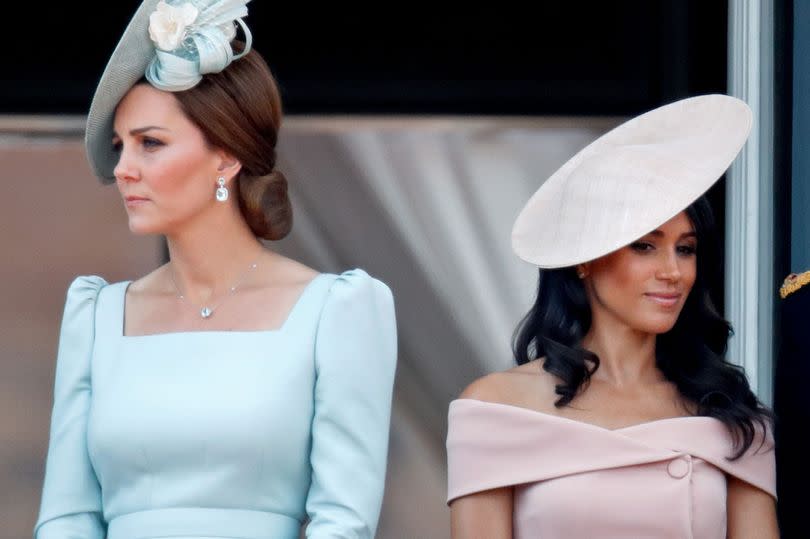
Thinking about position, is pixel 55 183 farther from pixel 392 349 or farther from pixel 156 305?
pixel 392 349

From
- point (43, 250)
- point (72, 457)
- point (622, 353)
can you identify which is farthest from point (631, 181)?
point (43, 250)

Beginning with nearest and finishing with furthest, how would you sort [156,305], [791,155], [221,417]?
[221,417], [156,305], [791,155]

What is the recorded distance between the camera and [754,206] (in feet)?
15.3

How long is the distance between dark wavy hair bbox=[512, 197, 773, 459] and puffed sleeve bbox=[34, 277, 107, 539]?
0.86 meters

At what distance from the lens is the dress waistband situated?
3717 millimetres

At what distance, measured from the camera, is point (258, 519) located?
372 cm

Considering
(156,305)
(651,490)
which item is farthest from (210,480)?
(651,490)

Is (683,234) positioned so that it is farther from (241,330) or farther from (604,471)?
(241,330)

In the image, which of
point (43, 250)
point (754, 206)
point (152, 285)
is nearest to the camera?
point (152, 285)

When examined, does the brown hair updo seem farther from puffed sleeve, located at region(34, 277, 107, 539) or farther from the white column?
the white column

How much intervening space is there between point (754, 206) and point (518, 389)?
3.29ft

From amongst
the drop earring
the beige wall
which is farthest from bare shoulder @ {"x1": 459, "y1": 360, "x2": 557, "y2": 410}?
the beige wall

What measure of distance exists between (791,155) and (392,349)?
1157 mm

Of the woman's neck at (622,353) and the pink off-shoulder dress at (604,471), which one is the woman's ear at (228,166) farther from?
the woman's neck at (622,353)
